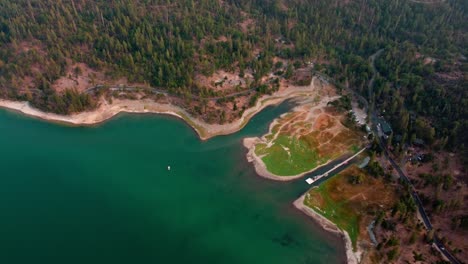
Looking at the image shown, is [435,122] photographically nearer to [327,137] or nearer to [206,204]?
[327,137]

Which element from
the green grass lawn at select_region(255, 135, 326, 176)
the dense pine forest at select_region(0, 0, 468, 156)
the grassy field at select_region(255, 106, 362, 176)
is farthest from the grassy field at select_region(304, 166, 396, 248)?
the dense pine forest at select_region(0, 0, 468, 156)

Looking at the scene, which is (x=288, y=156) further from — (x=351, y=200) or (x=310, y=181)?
(x=351, y=200)

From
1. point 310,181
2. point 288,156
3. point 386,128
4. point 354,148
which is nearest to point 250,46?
point 288,156

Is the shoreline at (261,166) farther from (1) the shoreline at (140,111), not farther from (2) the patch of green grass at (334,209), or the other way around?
(1) the shoreline at (140,111)

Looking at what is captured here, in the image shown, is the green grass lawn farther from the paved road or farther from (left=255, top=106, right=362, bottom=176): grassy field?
the paved road

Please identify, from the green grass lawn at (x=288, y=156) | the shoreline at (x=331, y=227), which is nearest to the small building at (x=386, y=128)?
the green grass lawn at (x=288, y=156)

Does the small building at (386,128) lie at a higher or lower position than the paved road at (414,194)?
higher

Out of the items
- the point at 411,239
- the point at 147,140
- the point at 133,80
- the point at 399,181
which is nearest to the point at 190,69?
the point at 133,80
